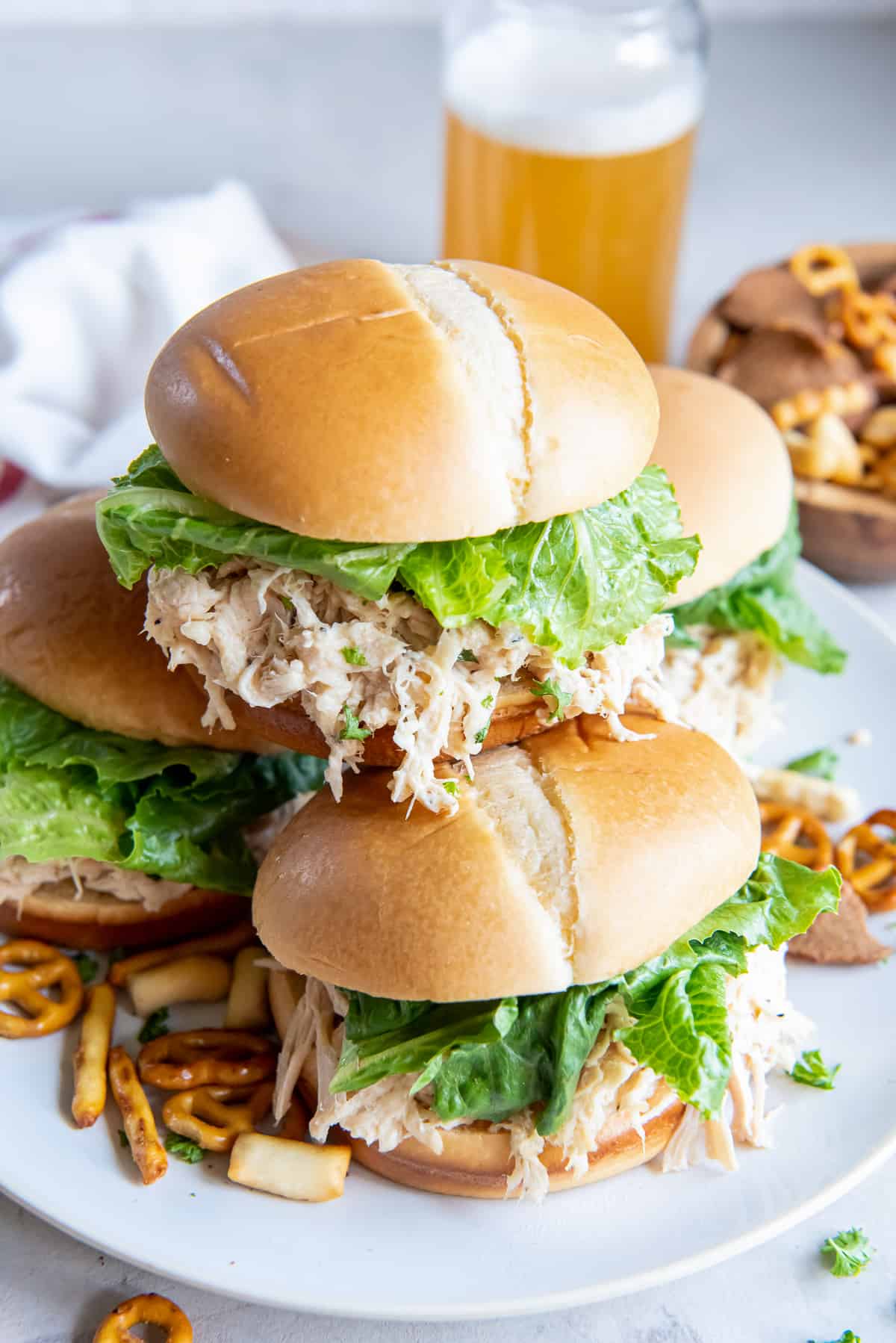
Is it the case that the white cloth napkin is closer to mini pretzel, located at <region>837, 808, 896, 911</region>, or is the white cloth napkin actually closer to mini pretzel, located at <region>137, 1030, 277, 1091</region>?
mini pretzel, located at <region>137, 1030, 277, 1091</region>

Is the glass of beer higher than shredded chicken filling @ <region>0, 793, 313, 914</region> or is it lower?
higher

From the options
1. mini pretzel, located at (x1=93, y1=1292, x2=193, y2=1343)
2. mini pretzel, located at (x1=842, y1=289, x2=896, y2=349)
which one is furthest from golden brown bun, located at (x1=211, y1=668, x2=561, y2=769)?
mini pretzel, located at (x1=842, y1=289, x2=896, y2=349)

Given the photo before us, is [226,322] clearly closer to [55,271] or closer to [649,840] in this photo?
[649,840]

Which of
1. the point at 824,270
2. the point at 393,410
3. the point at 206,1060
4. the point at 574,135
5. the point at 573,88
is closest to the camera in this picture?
the point at 393,410

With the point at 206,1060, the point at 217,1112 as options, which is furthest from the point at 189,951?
the point at 217,1112

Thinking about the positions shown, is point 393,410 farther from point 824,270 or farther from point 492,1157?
point 824,270

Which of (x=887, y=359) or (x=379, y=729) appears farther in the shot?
(x=887, y=359)

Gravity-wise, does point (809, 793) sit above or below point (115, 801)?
below
